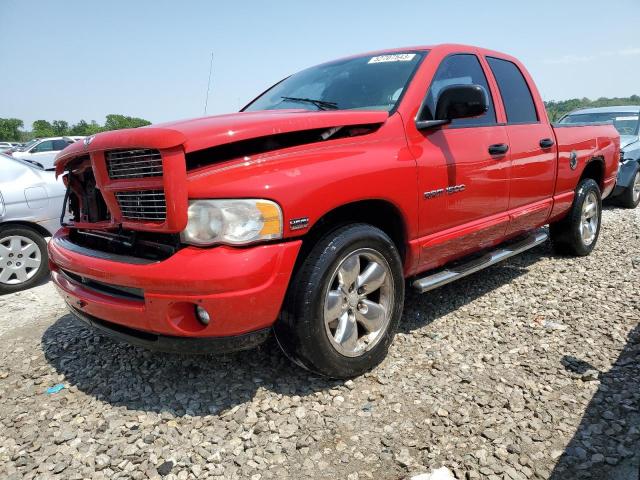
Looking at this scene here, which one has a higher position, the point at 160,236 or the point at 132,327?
the point at 160,236

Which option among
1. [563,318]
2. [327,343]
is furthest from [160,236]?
[563,318]

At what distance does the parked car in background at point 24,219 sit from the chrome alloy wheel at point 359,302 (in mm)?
3306

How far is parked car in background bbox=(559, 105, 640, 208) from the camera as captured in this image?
7605mm

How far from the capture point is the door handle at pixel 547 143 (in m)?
3.83

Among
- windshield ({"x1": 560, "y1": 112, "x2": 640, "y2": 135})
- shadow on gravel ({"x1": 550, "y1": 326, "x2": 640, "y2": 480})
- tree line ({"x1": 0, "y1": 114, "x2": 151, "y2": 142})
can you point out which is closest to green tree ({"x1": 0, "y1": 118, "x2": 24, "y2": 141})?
tree line ({"x1": 0, "y1": 114, "x2": 151, "y2": 142})

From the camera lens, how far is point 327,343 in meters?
2.34

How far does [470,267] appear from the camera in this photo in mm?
3209

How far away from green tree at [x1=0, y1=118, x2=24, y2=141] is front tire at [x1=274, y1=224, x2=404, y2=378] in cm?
9401

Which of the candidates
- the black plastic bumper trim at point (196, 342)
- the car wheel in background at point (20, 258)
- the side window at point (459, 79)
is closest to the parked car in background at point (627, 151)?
the side window at point (459, 79)

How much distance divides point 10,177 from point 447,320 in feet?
14.1

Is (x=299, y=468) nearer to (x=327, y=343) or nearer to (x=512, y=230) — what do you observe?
(x=327, y=343)

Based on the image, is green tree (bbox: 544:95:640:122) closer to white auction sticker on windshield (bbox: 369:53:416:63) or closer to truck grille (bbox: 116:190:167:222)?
white auction sticker on windshield (bbox: 369:53:416:63)

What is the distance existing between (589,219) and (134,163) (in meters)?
4.65

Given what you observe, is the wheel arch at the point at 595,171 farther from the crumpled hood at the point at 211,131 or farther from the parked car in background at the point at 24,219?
the parked car in background at the point at 24,219
